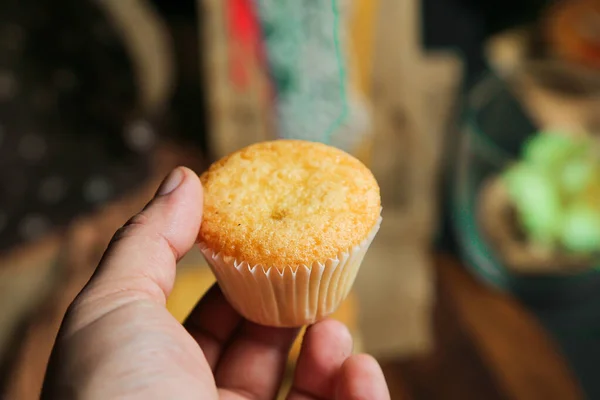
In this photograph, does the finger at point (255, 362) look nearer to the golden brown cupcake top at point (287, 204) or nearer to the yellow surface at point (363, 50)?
the golden brown cupcake top at point (287, 204)

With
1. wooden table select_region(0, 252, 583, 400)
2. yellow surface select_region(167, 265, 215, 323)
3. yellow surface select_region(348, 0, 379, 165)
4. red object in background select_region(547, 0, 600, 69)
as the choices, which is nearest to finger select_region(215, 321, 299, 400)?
yellow surface select_region(167, 265, 215, 323)

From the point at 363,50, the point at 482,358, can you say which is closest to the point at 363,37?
the point at 363,50

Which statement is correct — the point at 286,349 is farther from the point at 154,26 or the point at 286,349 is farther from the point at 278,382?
the point at 154,26

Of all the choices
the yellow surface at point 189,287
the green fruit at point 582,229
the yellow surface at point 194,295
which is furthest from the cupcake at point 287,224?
the green fruit at point 582,229

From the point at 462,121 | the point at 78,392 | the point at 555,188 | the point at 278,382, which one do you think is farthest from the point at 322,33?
the point at 78,392

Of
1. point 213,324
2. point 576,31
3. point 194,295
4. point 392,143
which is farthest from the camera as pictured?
point 576,31

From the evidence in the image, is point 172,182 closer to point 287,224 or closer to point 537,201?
point 287,224
